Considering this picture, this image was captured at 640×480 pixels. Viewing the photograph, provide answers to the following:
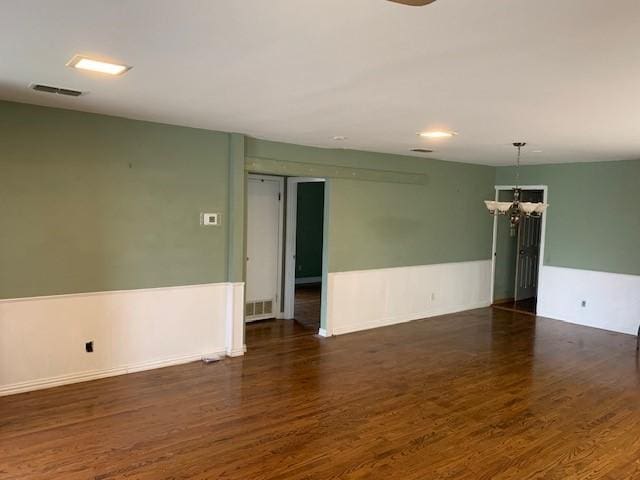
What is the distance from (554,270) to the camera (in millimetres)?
7375

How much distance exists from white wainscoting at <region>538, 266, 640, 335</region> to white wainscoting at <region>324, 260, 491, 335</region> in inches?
41.2

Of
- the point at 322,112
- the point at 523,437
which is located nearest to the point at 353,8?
the point at 322,112

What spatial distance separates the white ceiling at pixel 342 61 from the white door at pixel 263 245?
2.05 metres

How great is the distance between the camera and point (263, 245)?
660 cm

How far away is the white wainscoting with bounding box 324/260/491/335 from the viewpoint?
6250 millimetres

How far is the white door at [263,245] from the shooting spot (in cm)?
645

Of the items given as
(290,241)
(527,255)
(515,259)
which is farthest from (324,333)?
(527,255)

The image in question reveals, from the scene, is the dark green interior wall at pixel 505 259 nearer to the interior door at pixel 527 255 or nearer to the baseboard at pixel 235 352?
the interior door at pixel 527 255

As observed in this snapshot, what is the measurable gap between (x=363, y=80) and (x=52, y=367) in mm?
3479

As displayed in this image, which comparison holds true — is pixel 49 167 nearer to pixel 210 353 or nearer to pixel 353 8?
pixel 210 353

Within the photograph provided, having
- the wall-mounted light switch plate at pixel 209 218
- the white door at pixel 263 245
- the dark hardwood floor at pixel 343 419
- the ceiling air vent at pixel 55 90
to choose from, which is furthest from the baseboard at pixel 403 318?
the ceiling air vent at pixel 55 90

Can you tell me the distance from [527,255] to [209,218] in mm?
6284

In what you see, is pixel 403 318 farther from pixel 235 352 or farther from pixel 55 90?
pixel 55 90

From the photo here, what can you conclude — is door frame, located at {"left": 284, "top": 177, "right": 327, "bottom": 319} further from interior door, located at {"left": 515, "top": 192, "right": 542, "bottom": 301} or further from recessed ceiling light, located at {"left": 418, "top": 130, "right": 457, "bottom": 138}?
interior door, located at {"left": 515, "top": 192, "right": 542, "bottom": 301}
